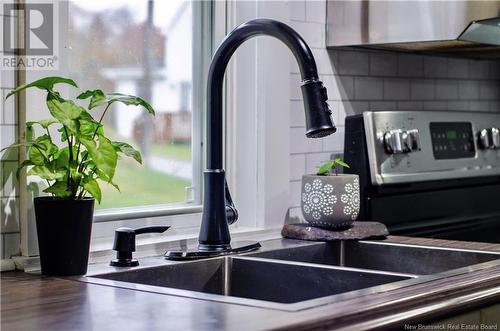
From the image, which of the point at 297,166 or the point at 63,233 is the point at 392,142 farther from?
the point at 63,233

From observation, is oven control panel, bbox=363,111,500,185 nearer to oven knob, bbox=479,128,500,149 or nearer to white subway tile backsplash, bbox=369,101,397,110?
oven knob, bbox=479,128,500,149

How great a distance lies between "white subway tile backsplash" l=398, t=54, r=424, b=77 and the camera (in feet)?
9.93

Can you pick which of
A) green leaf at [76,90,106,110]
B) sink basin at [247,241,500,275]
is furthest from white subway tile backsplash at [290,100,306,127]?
green leaf at [76,90,106,110]

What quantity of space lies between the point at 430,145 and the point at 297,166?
1.50ft

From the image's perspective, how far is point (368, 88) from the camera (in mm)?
2865

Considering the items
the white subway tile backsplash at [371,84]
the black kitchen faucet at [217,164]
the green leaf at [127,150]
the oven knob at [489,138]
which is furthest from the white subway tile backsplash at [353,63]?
the green leaf at [127,150]

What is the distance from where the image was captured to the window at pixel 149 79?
7.29 feet

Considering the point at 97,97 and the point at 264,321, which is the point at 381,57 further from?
the point at 264,321

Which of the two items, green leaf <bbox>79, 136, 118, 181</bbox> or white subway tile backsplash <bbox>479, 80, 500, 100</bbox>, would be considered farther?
white subway tile backsplash <bbox>479, 80, 500, 100</bbox>

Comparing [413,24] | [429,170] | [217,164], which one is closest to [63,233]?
[217,164]

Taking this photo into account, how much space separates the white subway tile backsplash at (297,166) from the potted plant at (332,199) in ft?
0.71

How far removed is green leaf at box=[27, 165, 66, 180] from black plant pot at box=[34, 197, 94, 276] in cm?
4

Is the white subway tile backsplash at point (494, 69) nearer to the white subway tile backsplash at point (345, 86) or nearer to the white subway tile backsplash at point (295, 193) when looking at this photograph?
the white subway tile backsplash at point (345, 86)

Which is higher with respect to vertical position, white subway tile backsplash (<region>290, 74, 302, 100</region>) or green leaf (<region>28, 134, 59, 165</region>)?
white subway tile backsplash (<region>290, 74, 302, 100</region>)
